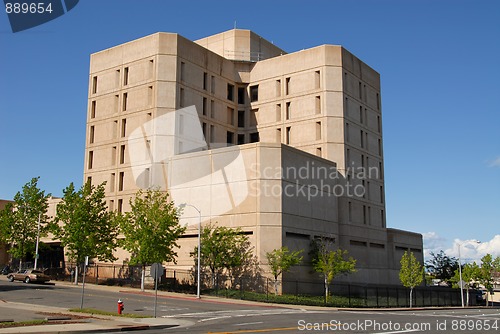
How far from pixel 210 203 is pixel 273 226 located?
7759 millimetres

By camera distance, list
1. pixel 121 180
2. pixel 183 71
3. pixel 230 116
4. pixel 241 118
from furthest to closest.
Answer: pixel 241 118, pixel 230 116, pixel 121 180, pixel 183 71

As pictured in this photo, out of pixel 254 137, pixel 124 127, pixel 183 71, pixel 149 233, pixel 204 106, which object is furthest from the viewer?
pixel 254 137

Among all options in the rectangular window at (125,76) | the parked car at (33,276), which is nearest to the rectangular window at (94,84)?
the rectangular window at (125,76)

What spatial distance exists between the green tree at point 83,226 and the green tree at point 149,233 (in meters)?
3.13

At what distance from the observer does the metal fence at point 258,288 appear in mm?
49844

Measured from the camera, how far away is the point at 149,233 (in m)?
51.8

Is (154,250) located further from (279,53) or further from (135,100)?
(279,53)

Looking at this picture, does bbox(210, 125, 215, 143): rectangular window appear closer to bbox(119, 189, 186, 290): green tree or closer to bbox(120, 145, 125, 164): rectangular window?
bbox(120, 145, 125, 164): rectangular window

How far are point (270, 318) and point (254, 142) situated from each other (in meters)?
43.3

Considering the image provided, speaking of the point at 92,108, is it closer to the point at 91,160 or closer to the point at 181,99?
the point at 91,160

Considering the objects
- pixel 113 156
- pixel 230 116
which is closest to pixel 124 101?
pixel 113 156

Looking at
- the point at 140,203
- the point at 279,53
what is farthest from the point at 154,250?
the point at 279,53

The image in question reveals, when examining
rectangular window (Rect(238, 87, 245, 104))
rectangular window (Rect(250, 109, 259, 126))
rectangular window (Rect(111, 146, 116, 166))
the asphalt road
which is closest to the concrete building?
rectangular window (Rect(238, 87, 245, 104))

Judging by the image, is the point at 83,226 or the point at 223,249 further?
the point at 83,226
